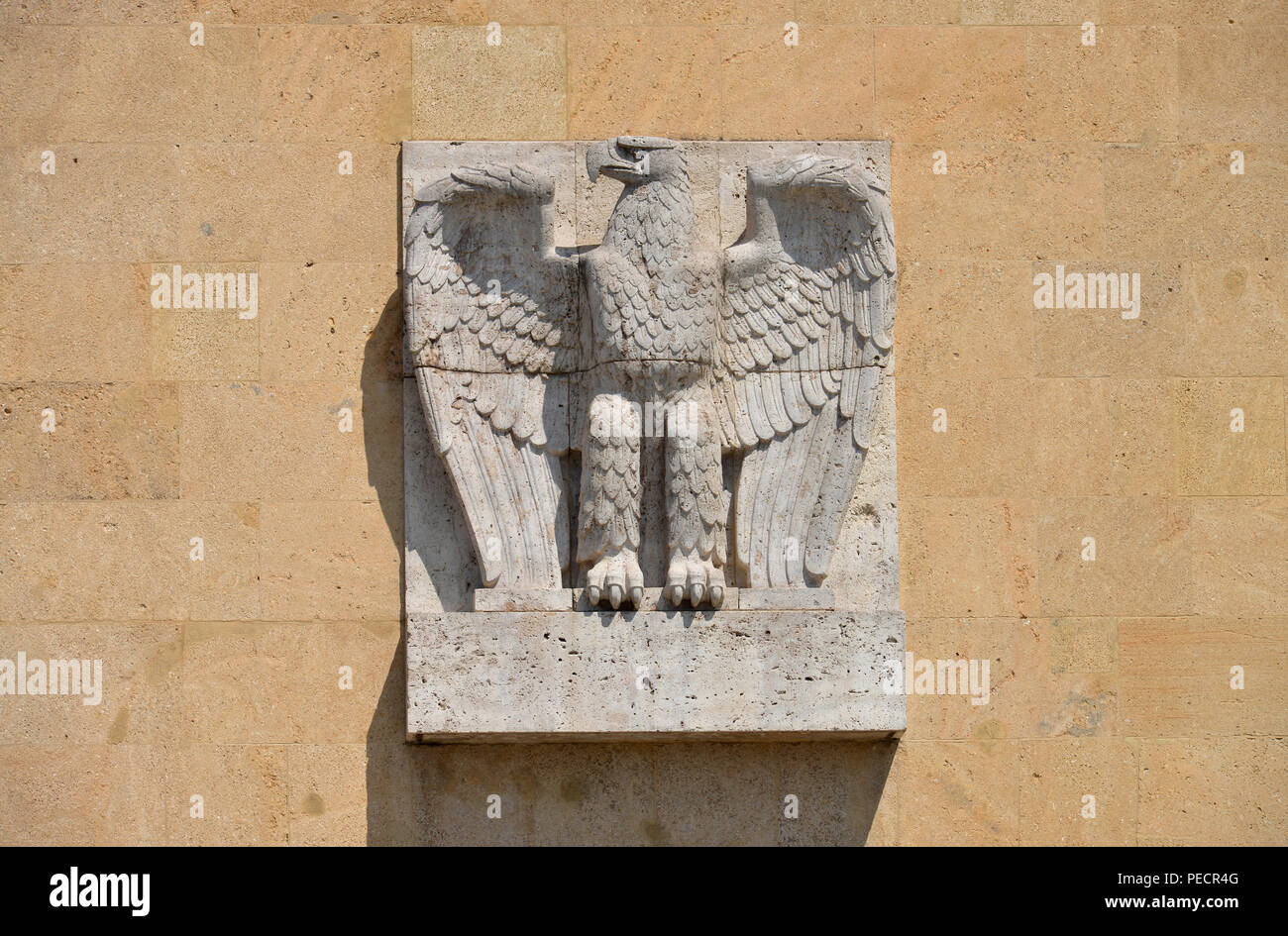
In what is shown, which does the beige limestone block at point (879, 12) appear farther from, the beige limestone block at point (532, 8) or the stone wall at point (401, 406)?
the beige limestone block at point (532, 8)

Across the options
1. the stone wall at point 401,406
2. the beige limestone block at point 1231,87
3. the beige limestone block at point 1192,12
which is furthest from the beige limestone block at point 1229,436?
the beige limestone block at point 1192,12

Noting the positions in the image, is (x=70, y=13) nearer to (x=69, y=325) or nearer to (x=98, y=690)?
(x=69, y=325)

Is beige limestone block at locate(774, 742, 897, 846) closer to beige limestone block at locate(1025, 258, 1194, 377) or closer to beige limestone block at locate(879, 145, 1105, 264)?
beige limestone block at locate(1025, 258, 1194, 377)

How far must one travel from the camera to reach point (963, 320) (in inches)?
Result: 374

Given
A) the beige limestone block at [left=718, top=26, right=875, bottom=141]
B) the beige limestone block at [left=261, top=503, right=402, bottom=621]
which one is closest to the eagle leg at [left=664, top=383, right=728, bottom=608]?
the beige limestone block at [left=261, top=503, right=402, bottom=621]

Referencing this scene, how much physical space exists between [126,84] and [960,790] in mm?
4878

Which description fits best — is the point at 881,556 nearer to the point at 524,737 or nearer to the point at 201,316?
the point at 524,737

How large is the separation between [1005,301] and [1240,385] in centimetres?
113

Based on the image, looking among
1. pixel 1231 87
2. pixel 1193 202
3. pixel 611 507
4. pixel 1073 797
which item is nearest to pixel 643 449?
pixel 611 507

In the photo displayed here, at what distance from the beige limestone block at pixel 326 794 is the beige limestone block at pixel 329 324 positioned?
5.44 feet

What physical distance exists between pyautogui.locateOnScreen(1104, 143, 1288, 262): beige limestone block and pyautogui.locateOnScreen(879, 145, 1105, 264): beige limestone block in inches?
4.2

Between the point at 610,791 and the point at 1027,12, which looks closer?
the point at 610,791

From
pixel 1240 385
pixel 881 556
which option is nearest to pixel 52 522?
pixel 881 556

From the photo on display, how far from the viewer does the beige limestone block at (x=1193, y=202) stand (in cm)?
960
